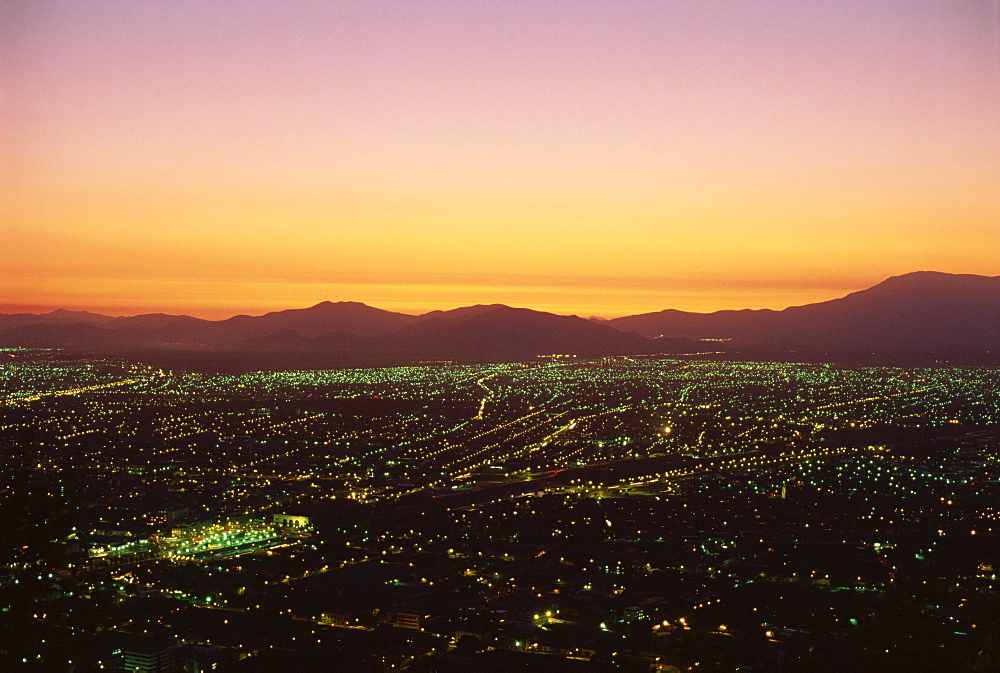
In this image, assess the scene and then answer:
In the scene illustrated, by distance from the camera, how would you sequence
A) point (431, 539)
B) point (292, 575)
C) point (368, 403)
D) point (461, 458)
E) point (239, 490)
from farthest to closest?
point (368, 403) → point (461, 458) → point (239, 490) → point (431, 539) → point (292, 575)

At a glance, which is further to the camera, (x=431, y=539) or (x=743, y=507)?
(x=743, y=507)

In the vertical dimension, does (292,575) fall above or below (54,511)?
below

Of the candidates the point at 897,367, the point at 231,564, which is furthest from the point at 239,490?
the point at 897,367

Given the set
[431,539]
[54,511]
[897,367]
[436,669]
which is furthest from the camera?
[897,367]

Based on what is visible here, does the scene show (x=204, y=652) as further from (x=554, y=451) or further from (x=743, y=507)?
(x=554, y=451)

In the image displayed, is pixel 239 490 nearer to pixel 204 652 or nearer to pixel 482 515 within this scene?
pixel 482 515

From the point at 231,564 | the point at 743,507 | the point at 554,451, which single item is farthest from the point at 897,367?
the point at 231,564
